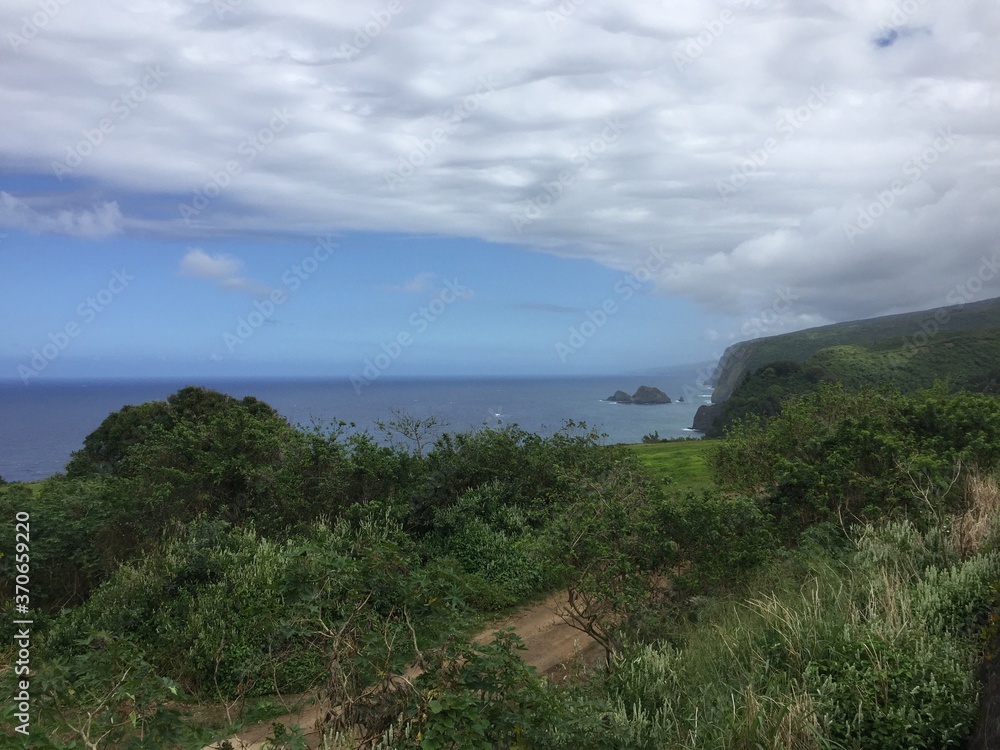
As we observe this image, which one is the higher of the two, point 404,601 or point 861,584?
point 404,601

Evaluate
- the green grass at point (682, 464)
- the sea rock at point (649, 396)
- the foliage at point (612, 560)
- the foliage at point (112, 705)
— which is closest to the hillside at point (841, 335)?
the sea rock at point (649, 396)

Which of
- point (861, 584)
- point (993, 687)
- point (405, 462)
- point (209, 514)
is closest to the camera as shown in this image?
point (993, 687)

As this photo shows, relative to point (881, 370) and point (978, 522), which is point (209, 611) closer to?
point (978, 522)

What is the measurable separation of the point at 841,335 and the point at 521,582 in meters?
113

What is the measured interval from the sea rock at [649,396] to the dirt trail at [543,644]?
125086 millimetres

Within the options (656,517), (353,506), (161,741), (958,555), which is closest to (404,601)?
(161,741)

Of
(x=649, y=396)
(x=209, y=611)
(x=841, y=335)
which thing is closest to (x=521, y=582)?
(x=209, y=611)

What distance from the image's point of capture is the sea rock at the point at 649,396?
134625 millimetres

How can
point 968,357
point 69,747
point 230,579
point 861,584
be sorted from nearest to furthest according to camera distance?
point 69,747, point 861,584, point 230,579, point 968,357

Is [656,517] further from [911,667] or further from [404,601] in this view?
[404,601]

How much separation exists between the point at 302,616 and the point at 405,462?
985cm

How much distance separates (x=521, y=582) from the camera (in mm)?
12000

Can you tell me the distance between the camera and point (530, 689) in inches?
175

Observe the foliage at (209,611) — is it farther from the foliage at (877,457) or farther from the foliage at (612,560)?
the foliage at (877,457)
